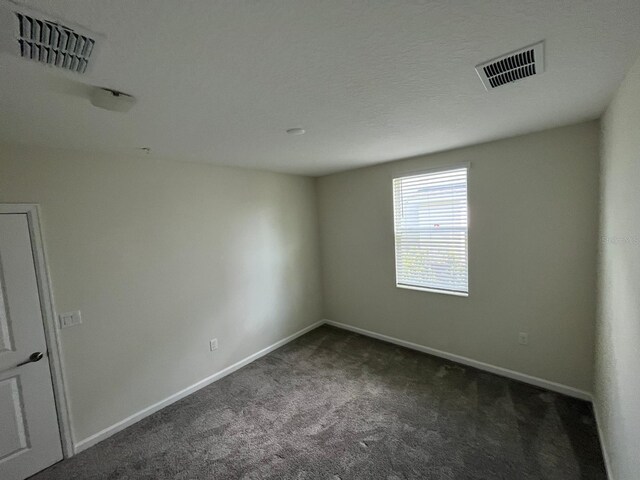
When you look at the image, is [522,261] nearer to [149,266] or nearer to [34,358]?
[149,266]

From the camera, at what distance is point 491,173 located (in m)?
2.78

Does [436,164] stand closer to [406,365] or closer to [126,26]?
[406,365]

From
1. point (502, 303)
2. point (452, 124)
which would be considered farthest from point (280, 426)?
point (452, 124)

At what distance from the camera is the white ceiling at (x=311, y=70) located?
92 centimetres

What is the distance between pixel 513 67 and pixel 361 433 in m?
2.68

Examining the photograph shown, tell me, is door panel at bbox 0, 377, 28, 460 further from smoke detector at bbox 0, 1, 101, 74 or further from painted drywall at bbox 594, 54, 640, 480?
painted drywall at bbox 594, 54, 640, 480

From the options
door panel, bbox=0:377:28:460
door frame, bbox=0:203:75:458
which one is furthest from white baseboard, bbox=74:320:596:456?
door panel, bbox=0:377:28:460

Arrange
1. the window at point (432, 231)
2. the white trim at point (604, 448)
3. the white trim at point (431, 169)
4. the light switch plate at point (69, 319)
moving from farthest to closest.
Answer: the window at point (432, 231) < the white trim at point (431, 169) < the light switch plate at point (69, 319) < the white trim at point (604, 448)

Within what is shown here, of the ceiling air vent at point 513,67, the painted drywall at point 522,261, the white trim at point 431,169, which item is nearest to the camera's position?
the ceiling air vent at point 513,67

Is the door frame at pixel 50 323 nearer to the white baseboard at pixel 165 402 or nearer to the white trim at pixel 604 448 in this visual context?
the white baseboard at pixel 165 402

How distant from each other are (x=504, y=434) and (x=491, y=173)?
2.34 meters

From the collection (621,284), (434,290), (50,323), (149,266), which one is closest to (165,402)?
(50,323)

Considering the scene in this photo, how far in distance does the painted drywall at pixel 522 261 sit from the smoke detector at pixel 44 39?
10.2 feet

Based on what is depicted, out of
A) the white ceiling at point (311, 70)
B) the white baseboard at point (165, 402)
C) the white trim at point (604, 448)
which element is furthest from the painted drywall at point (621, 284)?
the white baseboard at point (165, 402)
